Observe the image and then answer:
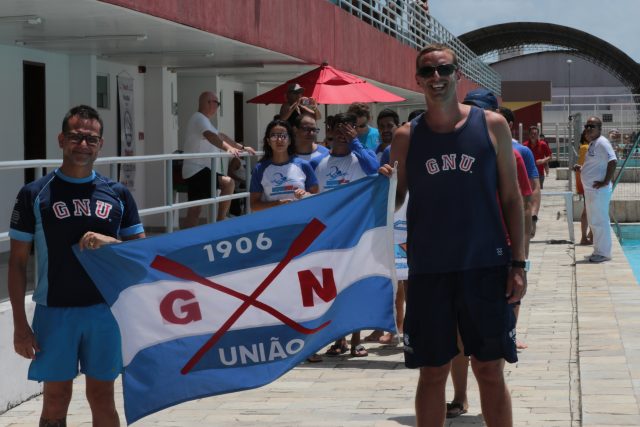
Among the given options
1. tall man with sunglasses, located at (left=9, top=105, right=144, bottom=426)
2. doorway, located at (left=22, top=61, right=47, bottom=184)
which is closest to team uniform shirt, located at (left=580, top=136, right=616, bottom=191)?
doorway, located at (left=22, top=61, right=47, bottom=184)

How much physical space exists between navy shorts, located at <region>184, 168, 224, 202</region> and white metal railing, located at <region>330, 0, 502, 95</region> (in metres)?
8.85

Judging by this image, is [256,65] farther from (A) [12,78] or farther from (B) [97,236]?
(B) [97,236]

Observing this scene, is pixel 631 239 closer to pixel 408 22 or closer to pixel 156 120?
pixel 408 22

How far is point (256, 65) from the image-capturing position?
61.4 feet

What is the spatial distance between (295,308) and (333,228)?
45 cm

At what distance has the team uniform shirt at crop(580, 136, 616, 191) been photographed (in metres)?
16.2

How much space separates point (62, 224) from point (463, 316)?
1.77m

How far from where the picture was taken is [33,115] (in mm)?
14781

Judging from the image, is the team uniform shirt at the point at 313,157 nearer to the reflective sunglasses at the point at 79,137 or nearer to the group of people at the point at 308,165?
the group of people at the point at 308,165

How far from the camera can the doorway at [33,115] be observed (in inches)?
579

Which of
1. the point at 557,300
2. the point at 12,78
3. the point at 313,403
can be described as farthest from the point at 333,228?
the point at 12,78

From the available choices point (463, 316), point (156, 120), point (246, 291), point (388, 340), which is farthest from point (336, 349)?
point (156, 120)

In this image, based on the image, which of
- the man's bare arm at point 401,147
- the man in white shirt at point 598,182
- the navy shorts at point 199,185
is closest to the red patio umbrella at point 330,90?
→ the man in white shirt at point 598,182

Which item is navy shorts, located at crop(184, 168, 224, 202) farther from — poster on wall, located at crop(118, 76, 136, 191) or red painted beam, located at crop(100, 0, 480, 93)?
poster on wall, located at crop(118, 76, 136, 191)
